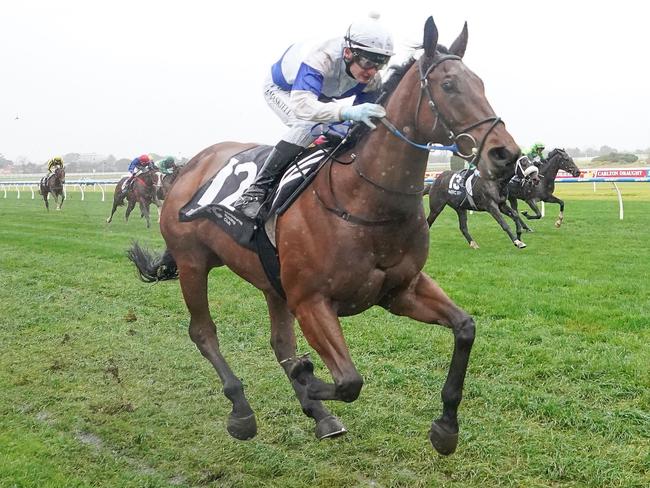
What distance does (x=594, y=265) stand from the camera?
9.45 m

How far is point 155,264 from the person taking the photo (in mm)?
5297

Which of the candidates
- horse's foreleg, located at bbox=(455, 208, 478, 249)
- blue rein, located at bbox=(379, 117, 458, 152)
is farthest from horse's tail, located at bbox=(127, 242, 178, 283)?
horse's foreleg, located at bbox=(455, 208, 478, 249)

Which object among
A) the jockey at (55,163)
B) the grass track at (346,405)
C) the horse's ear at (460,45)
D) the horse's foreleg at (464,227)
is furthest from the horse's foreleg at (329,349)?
the jockey at (55,163)

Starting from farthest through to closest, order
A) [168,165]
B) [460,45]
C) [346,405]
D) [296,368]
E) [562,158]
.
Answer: [168,165]
[562,158]
[346,405]
[296,368]
[460,45]

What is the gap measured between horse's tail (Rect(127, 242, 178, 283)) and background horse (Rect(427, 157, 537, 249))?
6.95 m

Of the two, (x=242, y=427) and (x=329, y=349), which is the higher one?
(x=329, y=349)

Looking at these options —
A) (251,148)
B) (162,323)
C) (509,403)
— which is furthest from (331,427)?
(162,323)

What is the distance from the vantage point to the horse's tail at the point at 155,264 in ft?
17.2

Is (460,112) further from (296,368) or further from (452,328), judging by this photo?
(296,368)

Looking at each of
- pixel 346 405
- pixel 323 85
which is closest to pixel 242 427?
pixel 346 405

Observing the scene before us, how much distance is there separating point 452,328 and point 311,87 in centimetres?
140

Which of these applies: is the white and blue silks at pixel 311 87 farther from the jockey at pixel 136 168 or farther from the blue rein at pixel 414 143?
the jockey at pixel 136 168

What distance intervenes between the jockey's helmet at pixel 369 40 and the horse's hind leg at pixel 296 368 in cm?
160

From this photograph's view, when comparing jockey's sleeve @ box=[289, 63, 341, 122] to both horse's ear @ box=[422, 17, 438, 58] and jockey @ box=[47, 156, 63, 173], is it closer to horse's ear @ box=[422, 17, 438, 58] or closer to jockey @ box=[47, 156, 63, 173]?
horse's ear @ box=[422, 17, 438, 58]
